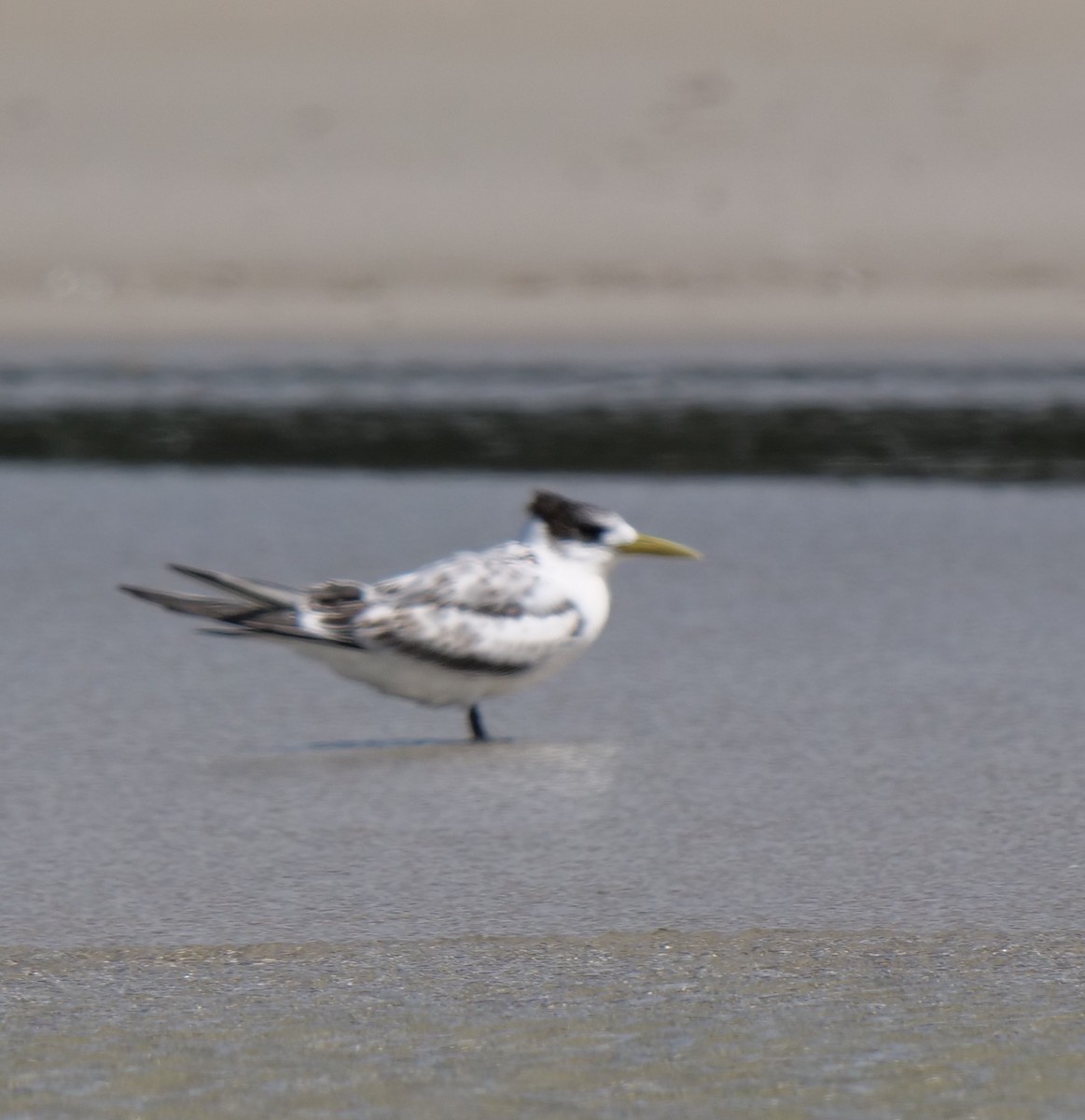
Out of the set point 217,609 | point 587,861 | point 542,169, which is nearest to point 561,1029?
point 587,861

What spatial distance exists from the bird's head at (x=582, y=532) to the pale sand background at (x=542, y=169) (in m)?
10.0

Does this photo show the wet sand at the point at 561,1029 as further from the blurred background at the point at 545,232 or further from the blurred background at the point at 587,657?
the blurred background at the point at 545,232

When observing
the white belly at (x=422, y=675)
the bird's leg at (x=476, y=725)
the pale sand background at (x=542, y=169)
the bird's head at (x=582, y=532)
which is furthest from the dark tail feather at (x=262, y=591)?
the pale sand background at (x=542, y=169)

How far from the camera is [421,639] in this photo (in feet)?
16.6

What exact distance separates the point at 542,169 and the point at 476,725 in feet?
53.6

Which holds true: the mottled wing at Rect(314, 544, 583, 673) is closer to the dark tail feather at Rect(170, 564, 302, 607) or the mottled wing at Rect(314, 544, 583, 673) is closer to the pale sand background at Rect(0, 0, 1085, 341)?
the dark tail feather at Rect(170, 564, 302, 607)

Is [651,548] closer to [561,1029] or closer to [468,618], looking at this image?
[468,618]

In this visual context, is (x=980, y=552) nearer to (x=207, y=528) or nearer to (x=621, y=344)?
(x=207, y=528)

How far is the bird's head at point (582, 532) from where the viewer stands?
531 cm

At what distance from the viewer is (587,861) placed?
13.4 feet

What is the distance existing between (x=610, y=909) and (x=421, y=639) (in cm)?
139

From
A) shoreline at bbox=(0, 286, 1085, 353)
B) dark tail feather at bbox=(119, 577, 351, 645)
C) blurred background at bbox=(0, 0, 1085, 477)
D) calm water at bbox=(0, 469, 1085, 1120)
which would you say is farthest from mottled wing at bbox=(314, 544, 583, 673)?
shoreline at bbox=(0, 286, 1085, 353)

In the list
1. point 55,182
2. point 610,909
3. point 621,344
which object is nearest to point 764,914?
point 610,909

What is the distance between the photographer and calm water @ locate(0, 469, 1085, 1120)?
3.00m
